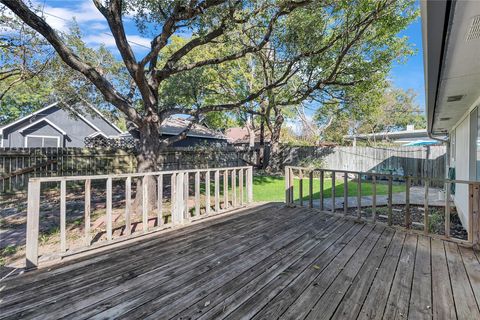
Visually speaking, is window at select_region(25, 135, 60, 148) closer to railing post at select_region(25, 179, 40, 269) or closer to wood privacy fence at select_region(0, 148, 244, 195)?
wood privacy fence at select_region(0, 148, 244, 195)

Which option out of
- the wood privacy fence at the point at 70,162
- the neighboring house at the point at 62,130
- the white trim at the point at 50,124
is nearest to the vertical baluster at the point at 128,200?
the wood privacy fence at the point at 70,162

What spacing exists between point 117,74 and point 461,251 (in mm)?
12358

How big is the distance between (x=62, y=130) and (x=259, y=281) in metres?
15.8

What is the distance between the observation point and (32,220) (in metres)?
2.45

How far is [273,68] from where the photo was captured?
9.22 metres

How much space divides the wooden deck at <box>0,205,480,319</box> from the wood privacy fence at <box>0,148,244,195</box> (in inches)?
250

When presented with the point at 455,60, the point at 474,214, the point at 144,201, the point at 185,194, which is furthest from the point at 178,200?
the point at 474,214

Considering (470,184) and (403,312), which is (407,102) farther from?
(403,312)

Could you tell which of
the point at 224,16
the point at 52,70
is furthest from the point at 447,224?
the point at 52,70

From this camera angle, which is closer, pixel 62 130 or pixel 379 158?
pixel 379 158

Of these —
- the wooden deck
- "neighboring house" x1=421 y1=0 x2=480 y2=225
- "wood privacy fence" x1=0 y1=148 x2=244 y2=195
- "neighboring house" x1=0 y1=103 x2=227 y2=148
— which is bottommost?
the wooden deck

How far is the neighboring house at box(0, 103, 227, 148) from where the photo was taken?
42.0ft

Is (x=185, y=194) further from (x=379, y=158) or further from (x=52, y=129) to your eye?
(x=52, y=129)

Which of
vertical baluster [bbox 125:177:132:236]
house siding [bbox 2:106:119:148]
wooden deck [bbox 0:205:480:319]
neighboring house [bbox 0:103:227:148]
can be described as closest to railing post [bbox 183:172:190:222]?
wooden deck [bbox 0:205:480:319]
